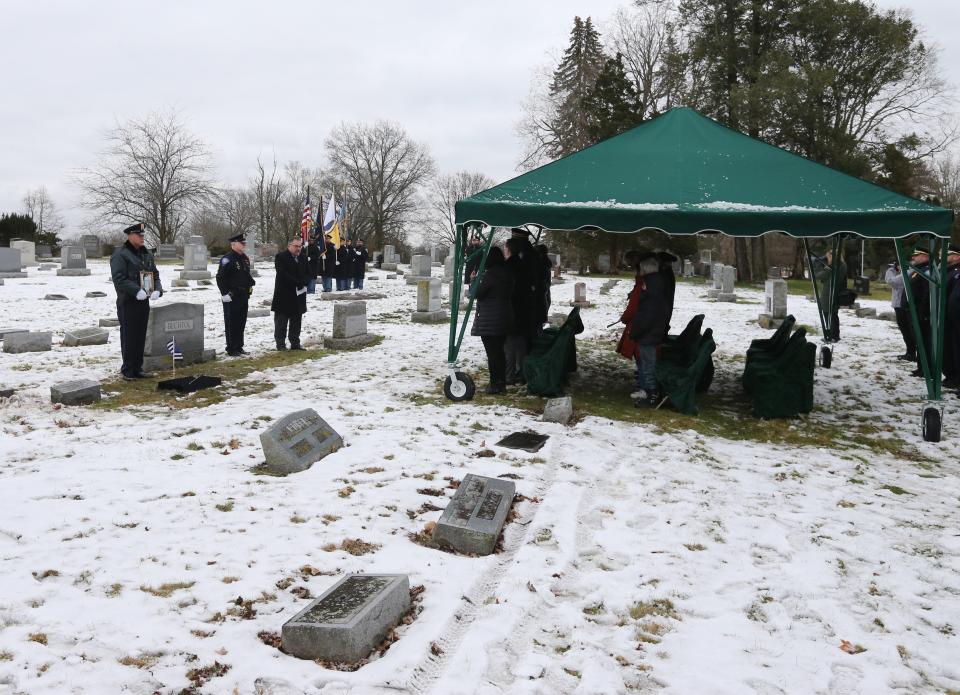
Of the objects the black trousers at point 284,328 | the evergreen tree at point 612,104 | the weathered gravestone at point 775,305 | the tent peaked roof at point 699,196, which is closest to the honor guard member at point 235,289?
the black trousers at point 284,328

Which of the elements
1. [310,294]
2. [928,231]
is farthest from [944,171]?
[928,231]

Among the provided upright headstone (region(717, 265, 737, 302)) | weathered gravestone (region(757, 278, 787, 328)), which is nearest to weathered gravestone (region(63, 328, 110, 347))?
weathered gravestone (region(757, 278, 787, 328))

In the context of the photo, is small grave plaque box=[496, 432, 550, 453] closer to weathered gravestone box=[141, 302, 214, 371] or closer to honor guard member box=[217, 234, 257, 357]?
weathered gravestone box=[141, 302, 214, 371]

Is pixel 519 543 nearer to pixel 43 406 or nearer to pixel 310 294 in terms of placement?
pixel 43 406

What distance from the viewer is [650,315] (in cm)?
746

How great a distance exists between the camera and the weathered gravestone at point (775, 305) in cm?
1474

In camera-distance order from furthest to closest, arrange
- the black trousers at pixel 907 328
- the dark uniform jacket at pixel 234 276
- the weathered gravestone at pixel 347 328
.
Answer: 1. the weathered gravestone at pixel 347 328
2. the black trousers at pixel 907 328
3. the dark uniform jacket at pixel 234 276

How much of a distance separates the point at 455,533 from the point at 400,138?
58.0 m

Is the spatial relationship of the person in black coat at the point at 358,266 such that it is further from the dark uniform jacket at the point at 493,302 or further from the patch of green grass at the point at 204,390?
the dark uniform jacket at the point at 493,302

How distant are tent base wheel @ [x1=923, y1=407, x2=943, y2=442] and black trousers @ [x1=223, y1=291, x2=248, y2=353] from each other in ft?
29.4

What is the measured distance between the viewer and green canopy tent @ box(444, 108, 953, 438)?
6613mm

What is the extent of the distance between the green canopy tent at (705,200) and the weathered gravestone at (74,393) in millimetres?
3830

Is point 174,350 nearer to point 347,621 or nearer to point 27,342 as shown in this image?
point 27,342

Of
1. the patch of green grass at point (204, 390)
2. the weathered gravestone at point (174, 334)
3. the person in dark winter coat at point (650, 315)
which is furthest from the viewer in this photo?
the weathered gravestone at point (174, 334)
